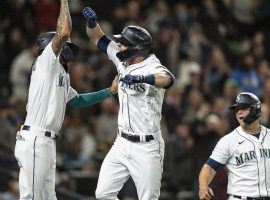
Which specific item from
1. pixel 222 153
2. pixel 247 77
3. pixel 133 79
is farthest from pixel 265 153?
pixel 247 77

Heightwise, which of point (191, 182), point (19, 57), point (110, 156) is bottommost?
point (191, 182)

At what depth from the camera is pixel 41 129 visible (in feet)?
28.9

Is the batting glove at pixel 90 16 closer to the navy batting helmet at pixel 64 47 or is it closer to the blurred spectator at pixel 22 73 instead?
the navy batting helmet at pixel 64 47

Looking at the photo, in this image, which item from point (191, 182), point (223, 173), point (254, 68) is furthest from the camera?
point (254, 68)

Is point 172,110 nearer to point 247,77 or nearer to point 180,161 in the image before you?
point 180,161

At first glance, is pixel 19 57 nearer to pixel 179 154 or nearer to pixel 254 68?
pixel 179 154

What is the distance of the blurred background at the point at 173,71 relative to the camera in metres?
13.6

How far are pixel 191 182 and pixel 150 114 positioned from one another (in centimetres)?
474

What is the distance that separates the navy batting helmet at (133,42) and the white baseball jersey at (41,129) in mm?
663

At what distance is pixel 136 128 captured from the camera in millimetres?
9031

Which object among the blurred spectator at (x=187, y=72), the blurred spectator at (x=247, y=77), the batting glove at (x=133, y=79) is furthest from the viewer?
the blurred spectator at (x=247, y=77)

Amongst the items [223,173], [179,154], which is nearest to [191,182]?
[179,154]

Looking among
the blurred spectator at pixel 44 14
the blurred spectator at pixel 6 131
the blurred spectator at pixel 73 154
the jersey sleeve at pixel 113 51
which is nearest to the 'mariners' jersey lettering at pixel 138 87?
the jersey sleeve at pixel 113 51

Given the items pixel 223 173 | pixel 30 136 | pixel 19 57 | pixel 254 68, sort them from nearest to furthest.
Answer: pixel 30 136 < pixel 223 173 < pixel 19 57 < pixel 254 68
